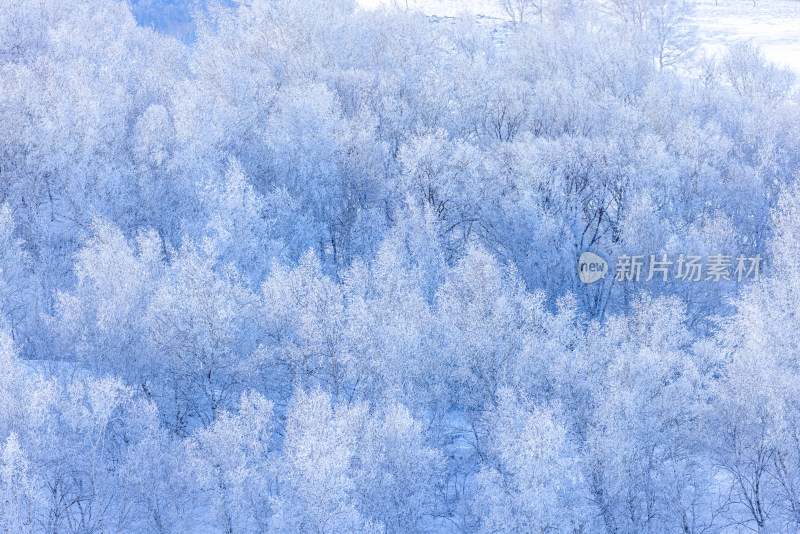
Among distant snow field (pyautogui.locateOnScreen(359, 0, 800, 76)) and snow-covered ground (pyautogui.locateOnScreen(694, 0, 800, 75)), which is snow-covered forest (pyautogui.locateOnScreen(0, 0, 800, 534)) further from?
distant snow field (pyautogui.locateOnScreen(359, 0, 800, 76))

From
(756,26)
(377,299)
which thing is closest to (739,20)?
(756,26)

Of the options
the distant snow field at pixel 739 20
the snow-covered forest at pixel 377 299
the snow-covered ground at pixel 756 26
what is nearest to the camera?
the snow-covered forest at pixel 377 299

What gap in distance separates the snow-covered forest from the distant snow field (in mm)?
25163

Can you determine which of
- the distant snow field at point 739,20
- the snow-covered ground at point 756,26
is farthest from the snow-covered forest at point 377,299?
the distant snow field at point 739,20

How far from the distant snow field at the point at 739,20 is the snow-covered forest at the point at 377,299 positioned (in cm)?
2516

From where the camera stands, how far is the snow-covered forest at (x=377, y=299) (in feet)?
77.6

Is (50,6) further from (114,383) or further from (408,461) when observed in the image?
(408,461)

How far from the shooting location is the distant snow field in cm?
7675

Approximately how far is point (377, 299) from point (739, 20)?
81.9m

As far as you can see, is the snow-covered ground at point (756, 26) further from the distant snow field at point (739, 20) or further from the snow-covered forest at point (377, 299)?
the snow-covered forest at point (377, 299)

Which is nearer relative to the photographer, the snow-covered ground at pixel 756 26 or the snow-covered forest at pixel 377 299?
the snow-covered forest at pixel 377 299

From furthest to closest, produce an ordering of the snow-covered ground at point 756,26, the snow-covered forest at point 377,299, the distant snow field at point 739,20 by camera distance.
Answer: the distant snow field at point 739,20 < the snow-covered ground at point 756,26 < the snow-covered forest at point 377,299

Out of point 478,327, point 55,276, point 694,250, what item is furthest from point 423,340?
point 55,276

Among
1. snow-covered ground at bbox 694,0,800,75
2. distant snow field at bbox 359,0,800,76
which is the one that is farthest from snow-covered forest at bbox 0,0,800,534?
distant snow field at bbox 359,0,800,76
